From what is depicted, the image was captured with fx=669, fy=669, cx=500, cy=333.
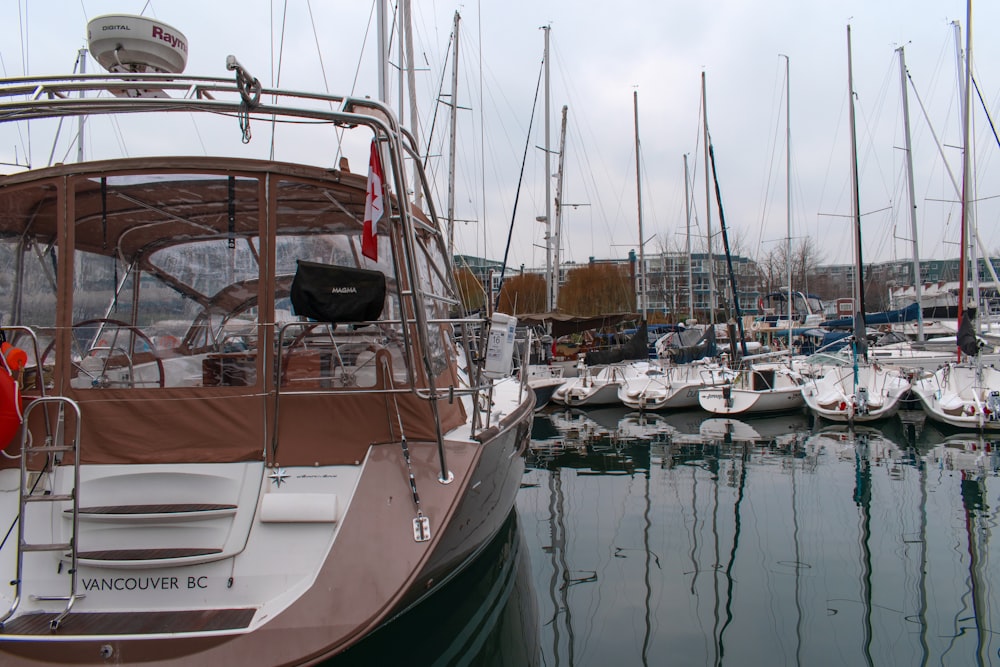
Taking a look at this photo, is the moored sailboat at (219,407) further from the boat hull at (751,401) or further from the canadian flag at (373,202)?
the boat hull at (751,401)

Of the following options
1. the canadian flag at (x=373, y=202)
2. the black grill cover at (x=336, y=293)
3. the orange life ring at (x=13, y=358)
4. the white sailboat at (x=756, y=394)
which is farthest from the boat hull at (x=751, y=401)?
the orange life ring at (x=13, y=358)

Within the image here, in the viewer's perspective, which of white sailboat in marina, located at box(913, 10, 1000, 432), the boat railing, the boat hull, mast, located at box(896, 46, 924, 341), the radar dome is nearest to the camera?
the boat railing

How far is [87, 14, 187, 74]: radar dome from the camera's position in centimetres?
423

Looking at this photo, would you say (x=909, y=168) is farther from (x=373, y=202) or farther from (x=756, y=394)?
(x=373, y=202)

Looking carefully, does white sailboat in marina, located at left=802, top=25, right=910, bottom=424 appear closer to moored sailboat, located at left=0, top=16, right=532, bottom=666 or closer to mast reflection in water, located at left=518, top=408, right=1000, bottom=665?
mast reflection in water, located at left=518, top=408, right=1000, bottom=665

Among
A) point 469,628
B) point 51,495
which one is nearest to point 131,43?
point 51,495

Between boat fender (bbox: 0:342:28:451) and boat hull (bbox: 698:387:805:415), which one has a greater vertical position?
boat fender (bbox: 0:342:28:451)

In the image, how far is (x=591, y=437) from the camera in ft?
47.5

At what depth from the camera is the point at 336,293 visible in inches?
154

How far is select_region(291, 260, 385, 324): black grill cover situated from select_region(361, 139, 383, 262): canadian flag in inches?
9.3

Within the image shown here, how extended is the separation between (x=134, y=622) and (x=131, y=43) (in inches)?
136

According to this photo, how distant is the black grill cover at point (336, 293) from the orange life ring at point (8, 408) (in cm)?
157

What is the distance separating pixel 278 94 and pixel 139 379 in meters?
2.19

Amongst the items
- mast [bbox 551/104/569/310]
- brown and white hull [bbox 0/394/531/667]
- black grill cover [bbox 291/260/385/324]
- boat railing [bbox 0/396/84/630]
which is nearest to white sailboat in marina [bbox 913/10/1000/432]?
mast [bbox 551/104/569/310]
